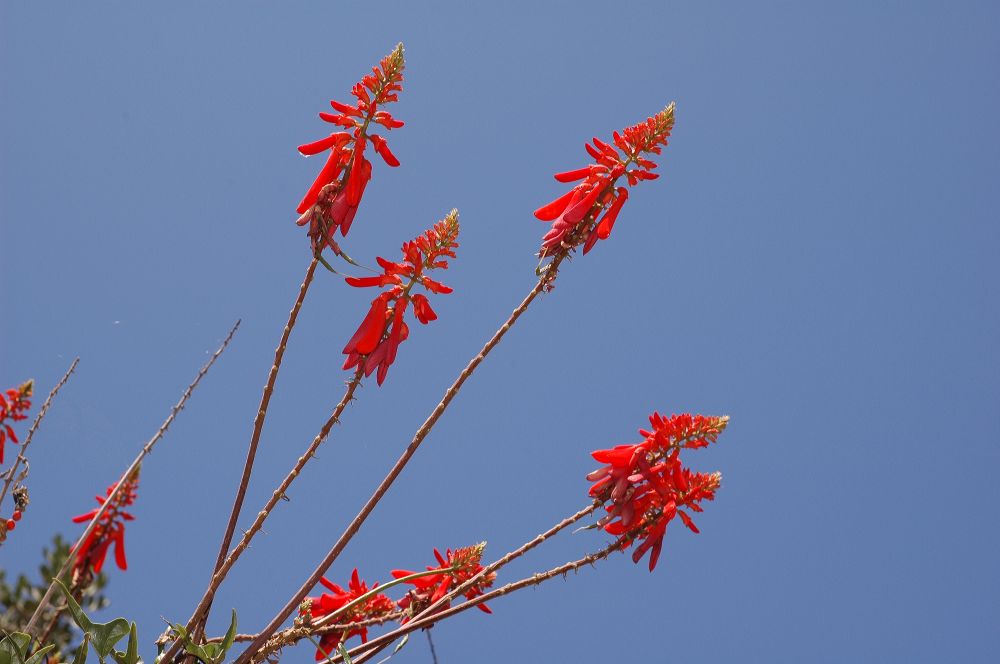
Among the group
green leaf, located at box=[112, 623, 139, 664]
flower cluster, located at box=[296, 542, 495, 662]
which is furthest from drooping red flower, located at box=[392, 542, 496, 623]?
green leaf, located at box=[112, 623, 139, 664]

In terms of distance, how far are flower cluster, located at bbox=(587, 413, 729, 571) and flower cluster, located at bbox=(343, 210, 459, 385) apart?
1.82ft

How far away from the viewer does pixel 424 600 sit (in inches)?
85.3

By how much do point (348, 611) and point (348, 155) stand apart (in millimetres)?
1079

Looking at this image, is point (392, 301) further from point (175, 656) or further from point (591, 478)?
point (175, 656)

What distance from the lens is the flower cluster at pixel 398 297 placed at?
2.08 meters

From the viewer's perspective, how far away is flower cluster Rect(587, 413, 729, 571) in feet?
6.73

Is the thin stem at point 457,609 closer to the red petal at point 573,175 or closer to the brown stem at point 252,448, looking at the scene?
the brown stem at point 252,448

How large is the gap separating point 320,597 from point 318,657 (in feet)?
0.49

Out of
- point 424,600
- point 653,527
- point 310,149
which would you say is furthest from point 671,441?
point 310,149

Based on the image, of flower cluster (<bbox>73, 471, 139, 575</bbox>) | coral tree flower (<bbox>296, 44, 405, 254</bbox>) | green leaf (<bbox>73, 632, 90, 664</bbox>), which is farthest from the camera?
flower cluster (<bbox>73, 471, 139, 575</bbox>)

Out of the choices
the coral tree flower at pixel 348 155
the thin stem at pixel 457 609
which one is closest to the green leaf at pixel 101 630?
the thin stem at pixel 457 609

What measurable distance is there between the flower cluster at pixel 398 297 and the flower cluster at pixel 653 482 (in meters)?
0.55

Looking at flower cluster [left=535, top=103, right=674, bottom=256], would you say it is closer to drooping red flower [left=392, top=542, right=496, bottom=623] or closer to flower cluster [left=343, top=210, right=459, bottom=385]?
flower cluster [left=343, top=210, right=459, bottom=385]

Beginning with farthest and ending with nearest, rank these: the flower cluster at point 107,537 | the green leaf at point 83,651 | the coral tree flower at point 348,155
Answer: the flower cluster at point 107,537 < the coral tree flower at point 348,155 < the green leaf at point 83,651
